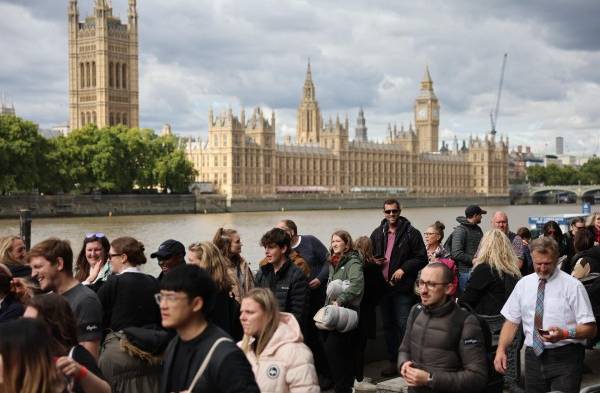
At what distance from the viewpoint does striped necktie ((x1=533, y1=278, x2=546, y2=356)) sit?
4.53 metres

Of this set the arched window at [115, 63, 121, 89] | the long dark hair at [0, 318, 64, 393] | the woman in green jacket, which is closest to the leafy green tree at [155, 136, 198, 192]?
the arched window at [115, 63, 121, 89]

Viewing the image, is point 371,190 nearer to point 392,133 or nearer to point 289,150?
point 289,150

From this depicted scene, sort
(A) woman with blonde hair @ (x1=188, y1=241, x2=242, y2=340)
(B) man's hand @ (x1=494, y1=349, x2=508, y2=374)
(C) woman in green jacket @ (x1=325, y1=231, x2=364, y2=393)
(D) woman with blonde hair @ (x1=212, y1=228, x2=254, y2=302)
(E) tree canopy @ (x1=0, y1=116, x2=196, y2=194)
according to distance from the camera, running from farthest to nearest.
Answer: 1. (E) tree canopy @ (x1=0, y1=116, x2=196, y2=194)
2. (D) woman with blonde hair @ (x1=212, y1=228, x2=254, y2=302)
3. (C) woman in green jacket @ (x1=325, y1=231, x2=364, y2=393)
4. (A) woman with blonde hair @ (x1=188, y1=241, x2=242, y2=340)
5. (B) man's hand @ (x1=494, y1=349, x2=508, y2=374)

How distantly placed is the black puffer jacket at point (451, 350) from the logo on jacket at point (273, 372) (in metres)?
0.75

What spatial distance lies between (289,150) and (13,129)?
45133 millimetres

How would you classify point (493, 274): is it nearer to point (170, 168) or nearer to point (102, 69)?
point (170, 168)

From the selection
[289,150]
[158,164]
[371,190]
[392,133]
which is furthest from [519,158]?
[158,164]

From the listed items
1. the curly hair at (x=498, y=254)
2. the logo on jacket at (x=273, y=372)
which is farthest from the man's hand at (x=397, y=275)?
the logo on jacket at (x=273, y=372)

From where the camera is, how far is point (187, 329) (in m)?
3.22

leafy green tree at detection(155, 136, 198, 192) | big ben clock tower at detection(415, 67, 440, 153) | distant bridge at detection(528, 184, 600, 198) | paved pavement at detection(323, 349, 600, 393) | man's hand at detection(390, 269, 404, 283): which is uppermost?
big ben clock tower at detection(415, 67, 440, 153)

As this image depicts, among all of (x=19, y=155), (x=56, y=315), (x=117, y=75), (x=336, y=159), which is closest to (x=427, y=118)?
(x=336, y=159)

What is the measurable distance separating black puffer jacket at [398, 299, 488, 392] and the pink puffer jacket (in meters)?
0.61

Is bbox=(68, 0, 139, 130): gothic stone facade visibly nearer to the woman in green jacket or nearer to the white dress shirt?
the woman in green jacket

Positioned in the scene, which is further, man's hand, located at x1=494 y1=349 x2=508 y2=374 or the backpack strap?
man's hand, located at x1=494 y1=349 x2=508 y2=374
